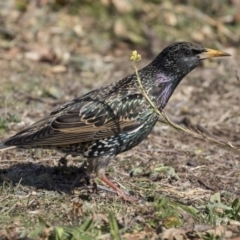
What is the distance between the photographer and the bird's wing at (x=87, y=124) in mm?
5746

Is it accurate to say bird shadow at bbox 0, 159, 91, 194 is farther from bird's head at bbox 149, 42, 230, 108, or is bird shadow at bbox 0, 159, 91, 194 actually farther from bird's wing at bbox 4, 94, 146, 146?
bird's head at bbox 149, 42, 230, 108

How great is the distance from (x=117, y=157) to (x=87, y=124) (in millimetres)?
954

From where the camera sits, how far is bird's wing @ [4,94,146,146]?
5.75 metres

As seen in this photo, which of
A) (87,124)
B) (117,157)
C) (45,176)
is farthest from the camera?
(117,157)

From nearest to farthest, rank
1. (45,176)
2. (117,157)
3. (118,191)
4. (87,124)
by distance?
(118,191) → (87,124) → (45,176) → (117,157)

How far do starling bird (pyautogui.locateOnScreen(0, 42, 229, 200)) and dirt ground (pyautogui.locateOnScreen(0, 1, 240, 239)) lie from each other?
324 mm

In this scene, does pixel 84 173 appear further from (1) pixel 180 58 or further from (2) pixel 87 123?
(1) pixel 180 58

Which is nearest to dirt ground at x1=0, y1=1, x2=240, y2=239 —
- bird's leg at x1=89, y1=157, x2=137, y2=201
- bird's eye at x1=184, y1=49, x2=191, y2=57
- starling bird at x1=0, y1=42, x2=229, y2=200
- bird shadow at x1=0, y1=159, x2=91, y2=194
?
bird shadow at x1=0, y1=159, x2=91, y2=194

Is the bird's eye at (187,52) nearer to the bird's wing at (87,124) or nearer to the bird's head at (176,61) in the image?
the bird's head at (176,61)

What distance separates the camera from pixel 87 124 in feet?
19.2

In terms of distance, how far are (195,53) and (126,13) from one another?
4.61m

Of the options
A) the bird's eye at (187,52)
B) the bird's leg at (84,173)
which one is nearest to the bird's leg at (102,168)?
the bird's leg at (84,173)

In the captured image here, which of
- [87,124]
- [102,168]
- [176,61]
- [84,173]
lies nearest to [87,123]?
[87,124]

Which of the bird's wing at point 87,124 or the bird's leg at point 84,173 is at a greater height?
the bird's wing at point 87,124
